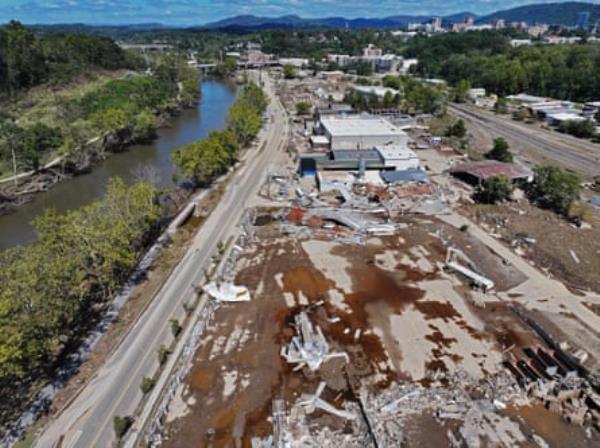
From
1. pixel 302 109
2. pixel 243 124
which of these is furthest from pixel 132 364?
pixel 302 109

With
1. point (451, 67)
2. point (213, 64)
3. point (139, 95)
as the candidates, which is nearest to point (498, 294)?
point (139, 95)

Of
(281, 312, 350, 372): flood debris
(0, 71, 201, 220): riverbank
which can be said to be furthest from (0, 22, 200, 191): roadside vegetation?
(281, 312, 350, 372): flood debris

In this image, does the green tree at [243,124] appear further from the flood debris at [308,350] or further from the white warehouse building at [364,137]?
the flood debris at [308,350]

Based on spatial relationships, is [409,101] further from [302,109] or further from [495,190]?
[495,190]

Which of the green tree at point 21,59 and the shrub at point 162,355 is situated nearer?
the shrub at point 162,355

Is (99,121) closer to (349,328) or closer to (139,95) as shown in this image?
(139,95)

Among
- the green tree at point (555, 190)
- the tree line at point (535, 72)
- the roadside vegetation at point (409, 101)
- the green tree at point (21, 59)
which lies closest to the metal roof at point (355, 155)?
the green tree at point (555, 190)
